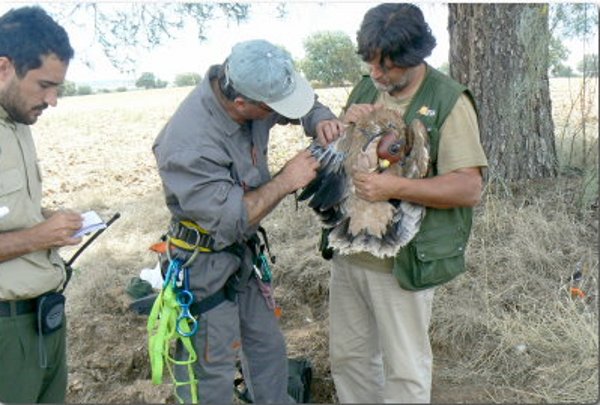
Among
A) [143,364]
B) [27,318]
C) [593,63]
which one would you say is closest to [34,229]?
[27,318]

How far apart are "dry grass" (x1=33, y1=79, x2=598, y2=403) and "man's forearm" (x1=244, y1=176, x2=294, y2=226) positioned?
1.78 meters

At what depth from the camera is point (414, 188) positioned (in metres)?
2.58

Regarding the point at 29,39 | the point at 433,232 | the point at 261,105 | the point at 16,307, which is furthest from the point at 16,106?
the point at 433,232

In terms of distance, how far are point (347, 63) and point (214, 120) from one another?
2832mm

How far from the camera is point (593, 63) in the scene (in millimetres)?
4707

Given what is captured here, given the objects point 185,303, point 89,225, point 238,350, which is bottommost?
point 238,350

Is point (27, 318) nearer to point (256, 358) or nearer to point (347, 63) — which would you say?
point (256, 358)

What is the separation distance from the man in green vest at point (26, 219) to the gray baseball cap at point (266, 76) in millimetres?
745

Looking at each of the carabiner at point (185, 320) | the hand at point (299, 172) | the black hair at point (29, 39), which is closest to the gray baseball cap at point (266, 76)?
the hand at point (299, 172)

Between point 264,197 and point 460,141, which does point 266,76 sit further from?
point 460,141

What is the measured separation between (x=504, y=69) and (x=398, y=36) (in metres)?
2.85

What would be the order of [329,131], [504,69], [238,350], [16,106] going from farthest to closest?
1. [504,69]
2. [238,350]
3. [329,131]
4. [16,106]

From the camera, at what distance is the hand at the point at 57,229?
257 centimetres

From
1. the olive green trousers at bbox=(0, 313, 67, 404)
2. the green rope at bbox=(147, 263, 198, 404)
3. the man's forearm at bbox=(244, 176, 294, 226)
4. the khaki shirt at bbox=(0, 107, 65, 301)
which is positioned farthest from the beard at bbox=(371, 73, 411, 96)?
the olive green trousers at bbox=(0, 313, 67, 404)
